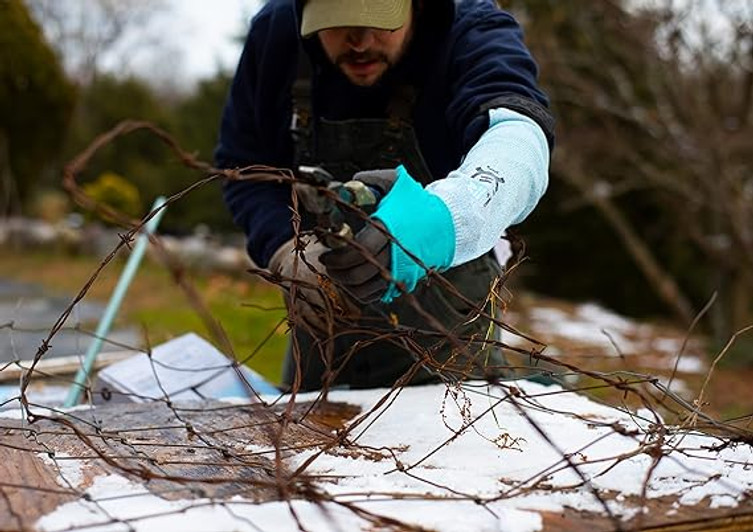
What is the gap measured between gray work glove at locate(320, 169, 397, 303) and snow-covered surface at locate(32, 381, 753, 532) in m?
0.24

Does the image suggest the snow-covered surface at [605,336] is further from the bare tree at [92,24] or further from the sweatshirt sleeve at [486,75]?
the bare tree at [92,24]

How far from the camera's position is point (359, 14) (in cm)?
190

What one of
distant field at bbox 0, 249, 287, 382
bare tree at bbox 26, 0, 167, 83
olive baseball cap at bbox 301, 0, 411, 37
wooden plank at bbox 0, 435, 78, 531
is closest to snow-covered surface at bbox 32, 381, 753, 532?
wooden plank at bbox 0, 435, 78, 531

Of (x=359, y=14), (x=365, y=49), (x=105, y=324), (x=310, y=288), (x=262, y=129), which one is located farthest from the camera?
(x=105, y=324)

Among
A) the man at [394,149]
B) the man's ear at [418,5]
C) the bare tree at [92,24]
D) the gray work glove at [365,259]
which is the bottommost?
the gray work glove at [365,259]

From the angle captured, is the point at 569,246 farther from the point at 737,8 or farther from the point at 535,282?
the point at 737,8

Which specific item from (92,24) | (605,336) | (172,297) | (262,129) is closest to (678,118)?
(605,336)

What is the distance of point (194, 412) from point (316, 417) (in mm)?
227

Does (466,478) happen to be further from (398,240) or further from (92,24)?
(92,24)

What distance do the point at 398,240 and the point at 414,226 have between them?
0.04 meters

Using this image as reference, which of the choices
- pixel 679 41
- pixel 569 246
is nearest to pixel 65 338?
pixel 679 41

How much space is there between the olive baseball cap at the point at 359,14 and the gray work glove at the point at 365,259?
21.7 inches

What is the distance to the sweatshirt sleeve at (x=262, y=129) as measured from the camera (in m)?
2.35

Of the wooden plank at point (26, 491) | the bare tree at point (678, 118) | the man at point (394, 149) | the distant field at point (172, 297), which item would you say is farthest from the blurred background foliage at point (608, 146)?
the wooden plank at point (26, 491)
